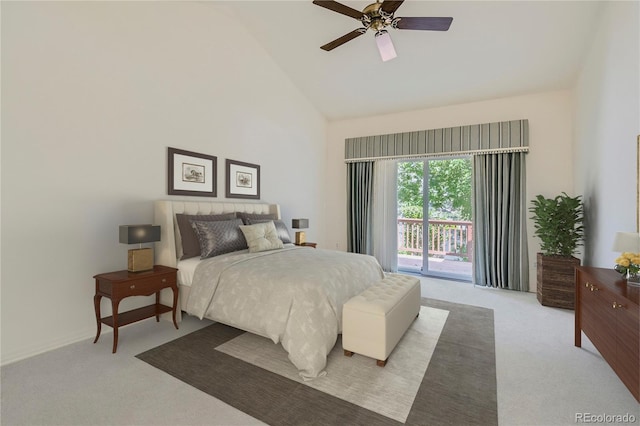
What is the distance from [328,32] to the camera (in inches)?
156

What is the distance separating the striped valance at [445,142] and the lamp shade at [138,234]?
4.06m

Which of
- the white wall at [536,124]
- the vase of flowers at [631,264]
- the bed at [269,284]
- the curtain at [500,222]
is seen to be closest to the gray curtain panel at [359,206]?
the white wall at [536,124]

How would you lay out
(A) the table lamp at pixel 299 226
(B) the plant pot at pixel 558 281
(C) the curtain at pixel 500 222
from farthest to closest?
1. (A) the table lamp at pixel 299 226
2. (C) the curtain at pixel 500 222
3. (B) the plant pot at pixel 558 281

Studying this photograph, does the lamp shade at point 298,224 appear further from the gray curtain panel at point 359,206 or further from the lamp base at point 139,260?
the lamp base at point 139,260

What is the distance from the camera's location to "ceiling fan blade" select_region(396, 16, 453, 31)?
8.23 feet

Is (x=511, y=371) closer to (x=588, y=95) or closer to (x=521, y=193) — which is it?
(x=521, y=193)

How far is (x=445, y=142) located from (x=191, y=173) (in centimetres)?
407

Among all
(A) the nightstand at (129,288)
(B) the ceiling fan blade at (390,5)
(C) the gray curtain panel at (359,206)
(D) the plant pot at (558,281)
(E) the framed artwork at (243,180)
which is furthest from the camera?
(C) the gray curtain panel at (359,206)

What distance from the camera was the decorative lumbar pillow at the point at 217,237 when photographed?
3.12m

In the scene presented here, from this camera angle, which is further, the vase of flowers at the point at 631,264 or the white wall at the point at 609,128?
the white wall at the point at 609,128

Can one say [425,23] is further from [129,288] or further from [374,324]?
[129,288]

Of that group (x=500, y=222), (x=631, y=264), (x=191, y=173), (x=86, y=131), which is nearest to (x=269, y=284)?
(x=191, y=173)

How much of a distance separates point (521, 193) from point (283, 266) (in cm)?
391

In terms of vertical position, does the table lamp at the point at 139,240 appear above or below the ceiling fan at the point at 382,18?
below
